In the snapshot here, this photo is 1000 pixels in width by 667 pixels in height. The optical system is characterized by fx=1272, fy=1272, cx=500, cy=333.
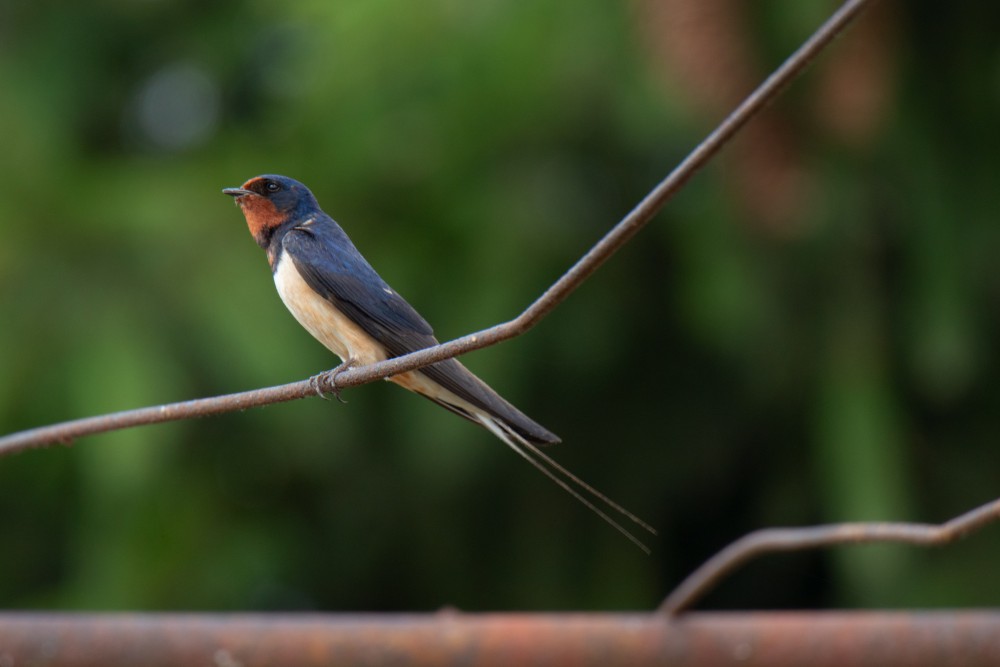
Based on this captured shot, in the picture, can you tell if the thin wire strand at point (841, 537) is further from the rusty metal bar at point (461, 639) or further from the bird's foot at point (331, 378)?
the bird's foot at point (331, 378)

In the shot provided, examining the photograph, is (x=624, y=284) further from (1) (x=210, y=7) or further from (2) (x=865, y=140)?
(1) (x=210, y=7)

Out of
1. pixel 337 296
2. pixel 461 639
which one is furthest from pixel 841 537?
pixel 337 296

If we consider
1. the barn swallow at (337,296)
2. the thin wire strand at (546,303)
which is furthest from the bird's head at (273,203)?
the thin wire strand at (546,303)

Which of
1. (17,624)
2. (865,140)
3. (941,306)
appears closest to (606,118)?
(865,140)

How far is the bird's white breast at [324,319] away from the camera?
1315mm

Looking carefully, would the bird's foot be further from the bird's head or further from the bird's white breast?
the bird's head

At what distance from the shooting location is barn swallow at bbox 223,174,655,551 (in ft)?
3.88

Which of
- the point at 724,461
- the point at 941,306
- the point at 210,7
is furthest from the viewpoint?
the point at 210,7

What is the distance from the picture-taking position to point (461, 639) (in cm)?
123

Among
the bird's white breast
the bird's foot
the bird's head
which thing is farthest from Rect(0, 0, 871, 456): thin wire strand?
the bird's white breast

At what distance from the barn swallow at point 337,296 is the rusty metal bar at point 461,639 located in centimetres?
12

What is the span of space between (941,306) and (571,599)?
0.95m

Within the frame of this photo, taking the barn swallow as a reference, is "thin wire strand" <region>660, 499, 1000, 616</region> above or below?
below

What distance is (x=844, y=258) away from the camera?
8.18 ft
